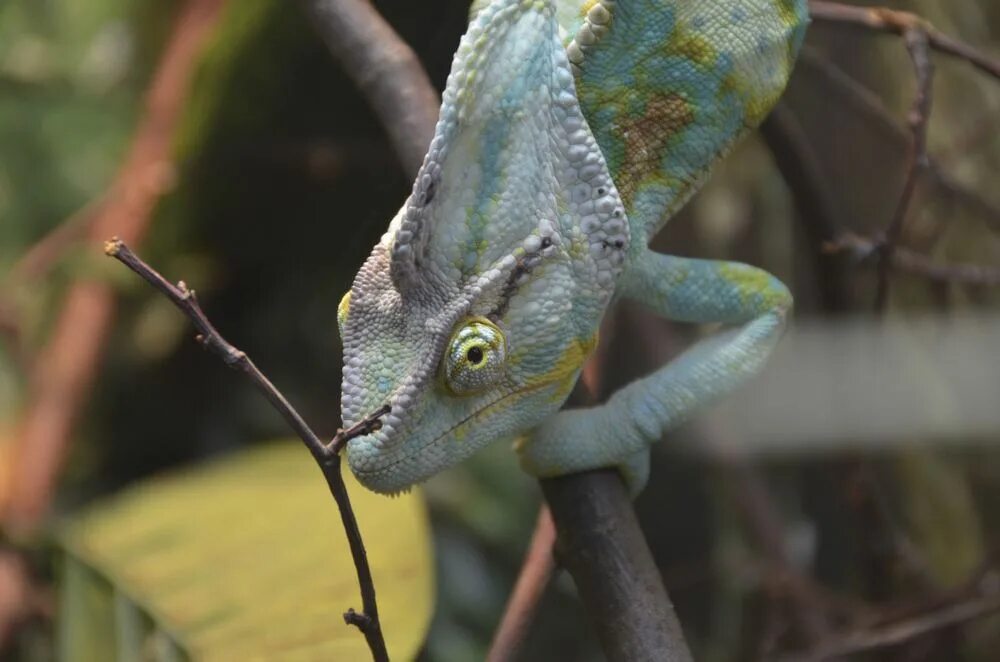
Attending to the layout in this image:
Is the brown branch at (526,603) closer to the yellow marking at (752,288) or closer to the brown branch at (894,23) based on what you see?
the yellow marking at (752,288)

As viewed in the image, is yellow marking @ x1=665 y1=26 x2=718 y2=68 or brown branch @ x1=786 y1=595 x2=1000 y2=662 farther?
brown branch @ x1=786 y1=595 x2=1000 y2=662

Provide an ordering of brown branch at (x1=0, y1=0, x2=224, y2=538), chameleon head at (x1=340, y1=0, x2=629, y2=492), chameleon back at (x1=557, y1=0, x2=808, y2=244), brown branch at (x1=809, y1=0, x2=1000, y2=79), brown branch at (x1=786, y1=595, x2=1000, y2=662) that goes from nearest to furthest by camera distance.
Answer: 1. chameleon head at (x1=340, y1=0, x2=629, y2=492)
2. chameleon back at (x1=557, y1=0, x2=808, y2=244)
3. brown branch at (x1=809, y1=0, x2=1000, y2=79)
4. brown branch at (x1=786, y1=595, x2=1000, y2=662)
5. brown branch at (x1=0, y1=0, x2=224, y2=538)

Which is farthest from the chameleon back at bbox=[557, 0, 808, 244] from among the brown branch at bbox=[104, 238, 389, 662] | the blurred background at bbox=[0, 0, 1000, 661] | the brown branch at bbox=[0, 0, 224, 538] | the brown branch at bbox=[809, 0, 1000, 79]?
the brown branch at bbox=[0, 0, 224, 538]

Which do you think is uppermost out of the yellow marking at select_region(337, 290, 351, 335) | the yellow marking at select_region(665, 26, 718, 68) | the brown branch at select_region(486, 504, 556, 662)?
the yellow marking at select_region(665, 26, 718, 68)

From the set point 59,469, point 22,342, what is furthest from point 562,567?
point 22,342

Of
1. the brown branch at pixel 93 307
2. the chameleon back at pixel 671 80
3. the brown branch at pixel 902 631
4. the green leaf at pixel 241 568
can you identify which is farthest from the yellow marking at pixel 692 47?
the brown branch at pixel 93 307

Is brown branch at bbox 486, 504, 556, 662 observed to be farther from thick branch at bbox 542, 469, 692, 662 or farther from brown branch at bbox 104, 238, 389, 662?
brown branch at bbox 104, 238, 389, 662

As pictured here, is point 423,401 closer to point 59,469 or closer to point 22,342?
point 59,469
